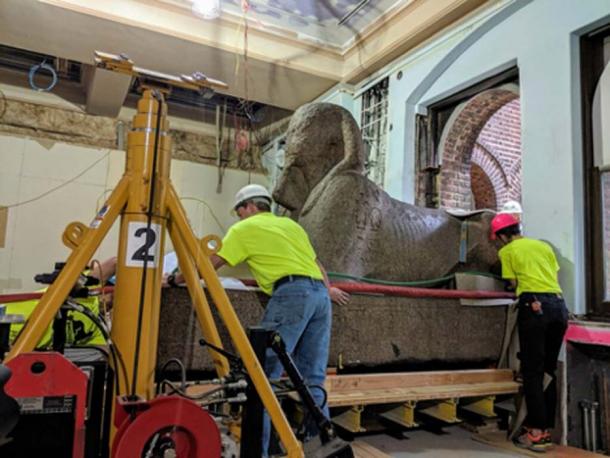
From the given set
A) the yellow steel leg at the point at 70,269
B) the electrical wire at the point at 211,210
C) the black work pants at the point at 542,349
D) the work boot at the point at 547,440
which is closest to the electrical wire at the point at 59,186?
the electrical wire at the point at 211,210

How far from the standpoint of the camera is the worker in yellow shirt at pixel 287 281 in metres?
2.25

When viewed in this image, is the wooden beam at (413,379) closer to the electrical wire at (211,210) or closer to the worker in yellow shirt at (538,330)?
the worker in yellow shirt at (538,330)

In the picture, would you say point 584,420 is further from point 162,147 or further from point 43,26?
point 43,26

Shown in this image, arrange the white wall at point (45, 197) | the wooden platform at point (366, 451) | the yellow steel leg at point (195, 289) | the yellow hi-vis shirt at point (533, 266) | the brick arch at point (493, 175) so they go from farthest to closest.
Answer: the brick arch at point (493, 175) < the white wall at point (45, 197) < the yellow hi-vis shirt at point (533, 266) < the wooden platform at point (366, 451) < the yellow steel leg at point (195, 289)

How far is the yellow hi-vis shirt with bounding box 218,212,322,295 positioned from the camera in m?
2.26

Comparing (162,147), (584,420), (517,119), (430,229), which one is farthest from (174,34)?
(584,420)

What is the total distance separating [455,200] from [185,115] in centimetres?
451

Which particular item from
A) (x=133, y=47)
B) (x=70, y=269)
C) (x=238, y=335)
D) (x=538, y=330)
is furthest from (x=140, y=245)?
(x=133, y=47)

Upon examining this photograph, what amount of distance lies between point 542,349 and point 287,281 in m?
1.82

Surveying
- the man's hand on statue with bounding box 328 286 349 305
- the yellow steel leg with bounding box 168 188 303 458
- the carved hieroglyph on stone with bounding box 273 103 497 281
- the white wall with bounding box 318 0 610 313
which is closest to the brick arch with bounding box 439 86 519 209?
the white wall with bounding box 318 0 610 313

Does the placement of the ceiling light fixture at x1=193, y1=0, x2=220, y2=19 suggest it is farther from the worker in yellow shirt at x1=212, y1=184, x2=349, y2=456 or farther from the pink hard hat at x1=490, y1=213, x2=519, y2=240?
the pink hard hat at x1=490, y1=213, x2=519, y2=240

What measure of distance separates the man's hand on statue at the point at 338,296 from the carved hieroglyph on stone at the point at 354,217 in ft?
1.34

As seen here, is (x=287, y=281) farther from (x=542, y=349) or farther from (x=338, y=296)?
(x=542, y=349)

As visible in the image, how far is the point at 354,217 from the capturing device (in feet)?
10.7
